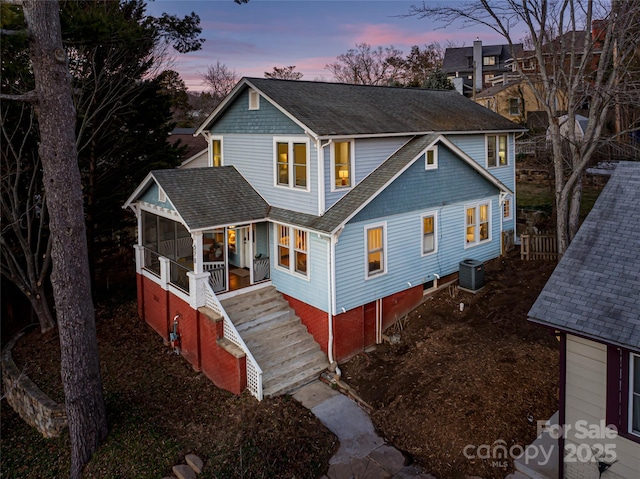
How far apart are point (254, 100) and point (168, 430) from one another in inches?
414

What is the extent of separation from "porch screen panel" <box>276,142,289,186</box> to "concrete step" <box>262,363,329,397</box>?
5.80 metres

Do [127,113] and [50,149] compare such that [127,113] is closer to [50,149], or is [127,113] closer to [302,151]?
[302,151]

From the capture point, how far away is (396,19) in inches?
678

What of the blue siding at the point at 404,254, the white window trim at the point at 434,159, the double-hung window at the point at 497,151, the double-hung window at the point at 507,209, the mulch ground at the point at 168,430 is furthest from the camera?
the double-hung window at the point at 507,209

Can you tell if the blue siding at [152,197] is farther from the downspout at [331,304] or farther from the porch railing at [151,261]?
the downspout at [331,304]

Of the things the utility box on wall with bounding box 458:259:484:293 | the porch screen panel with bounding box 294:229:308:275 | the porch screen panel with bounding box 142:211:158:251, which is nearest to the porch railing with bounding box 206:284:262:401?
the porch screen panel with bounding box 294:229:308:275

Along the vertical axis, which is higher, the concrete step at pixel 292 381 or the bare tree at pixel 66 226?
the bare tree at pixel 66 226

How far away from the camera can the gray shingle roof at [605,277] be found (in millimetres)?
7152

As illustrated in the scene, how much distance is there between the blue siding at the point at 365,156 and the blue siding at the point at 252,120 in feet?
5.50

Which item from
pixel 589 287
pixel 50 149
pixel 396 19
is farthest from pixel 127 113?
pixel 589 287

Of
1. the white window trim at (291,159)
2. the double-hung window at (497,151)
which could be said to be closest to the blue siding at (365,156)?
the white window trim at (291,159)

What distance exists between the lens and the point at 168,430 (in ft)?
36.8

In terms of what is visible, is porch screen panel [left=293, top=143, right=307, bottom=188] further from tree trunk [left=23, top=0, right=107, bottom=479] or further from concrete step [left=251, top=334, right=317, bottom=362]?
tree trunk [left=23, top=0, right=107, bottom=479]

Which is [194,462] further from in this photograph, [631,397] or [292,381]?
[631,397]
